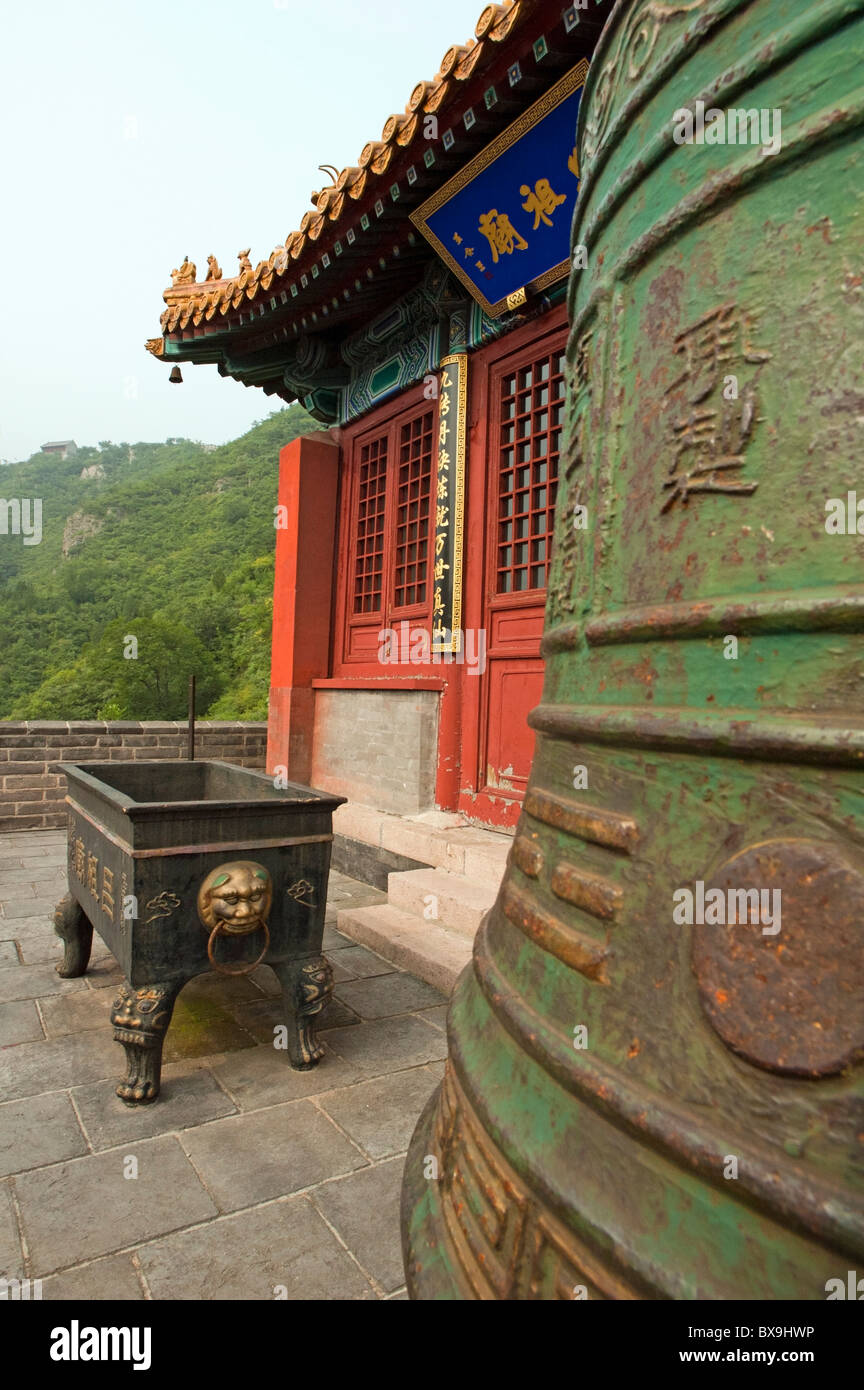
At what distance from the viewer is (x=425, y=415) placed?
233 inches

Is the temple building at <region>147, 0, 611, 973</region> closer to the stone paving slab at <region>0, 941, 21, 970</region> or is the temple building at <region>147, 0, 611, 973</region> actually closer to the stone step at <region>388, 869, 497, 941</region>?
the stone step at <region>388, 869, 497, 941</region>

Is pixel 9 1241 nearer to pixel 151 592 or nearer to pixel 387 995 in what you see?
pixel 387 995

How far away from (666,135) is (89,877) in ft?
10.4

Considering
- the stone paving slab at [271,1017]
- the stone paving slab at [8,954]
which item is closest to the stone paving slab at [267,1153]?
the stone paving slab at [271,1017]

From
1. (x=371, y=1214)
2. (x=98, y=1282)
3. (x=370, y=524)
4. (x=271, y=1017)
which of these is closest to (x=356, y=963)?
(x=271, y=1017)

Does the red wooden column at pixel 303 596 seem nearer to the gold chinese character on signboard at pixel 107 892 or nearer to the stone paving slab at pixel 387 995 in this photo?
the stone paving slab at pixel 387 995

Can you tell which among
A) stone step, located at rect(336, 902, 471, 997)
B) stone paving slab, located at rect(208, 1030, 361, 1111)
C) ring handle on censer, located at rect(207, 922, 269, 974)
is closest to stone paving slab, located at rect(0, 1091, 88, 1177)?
stone paving slab, located at rect(208, 1030, 361, 1111)

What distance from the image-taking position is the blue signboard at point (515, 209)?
3.80 meters

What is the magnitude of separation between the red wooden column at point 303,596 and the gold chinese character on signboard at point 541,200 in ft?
9.86

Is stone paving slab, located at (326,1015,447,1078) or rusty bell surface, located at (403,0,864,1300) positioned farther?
stone paving slab, located at (326,1015,447,1078)

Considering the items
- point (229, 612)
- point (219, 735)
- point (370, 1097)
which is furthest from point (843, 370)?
point (229, 612)

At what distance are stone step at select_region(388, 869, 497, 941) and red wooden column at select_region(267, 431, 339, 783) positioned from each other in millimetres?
2453

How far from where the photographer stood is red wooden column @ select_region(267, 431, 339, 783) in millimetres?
6742
